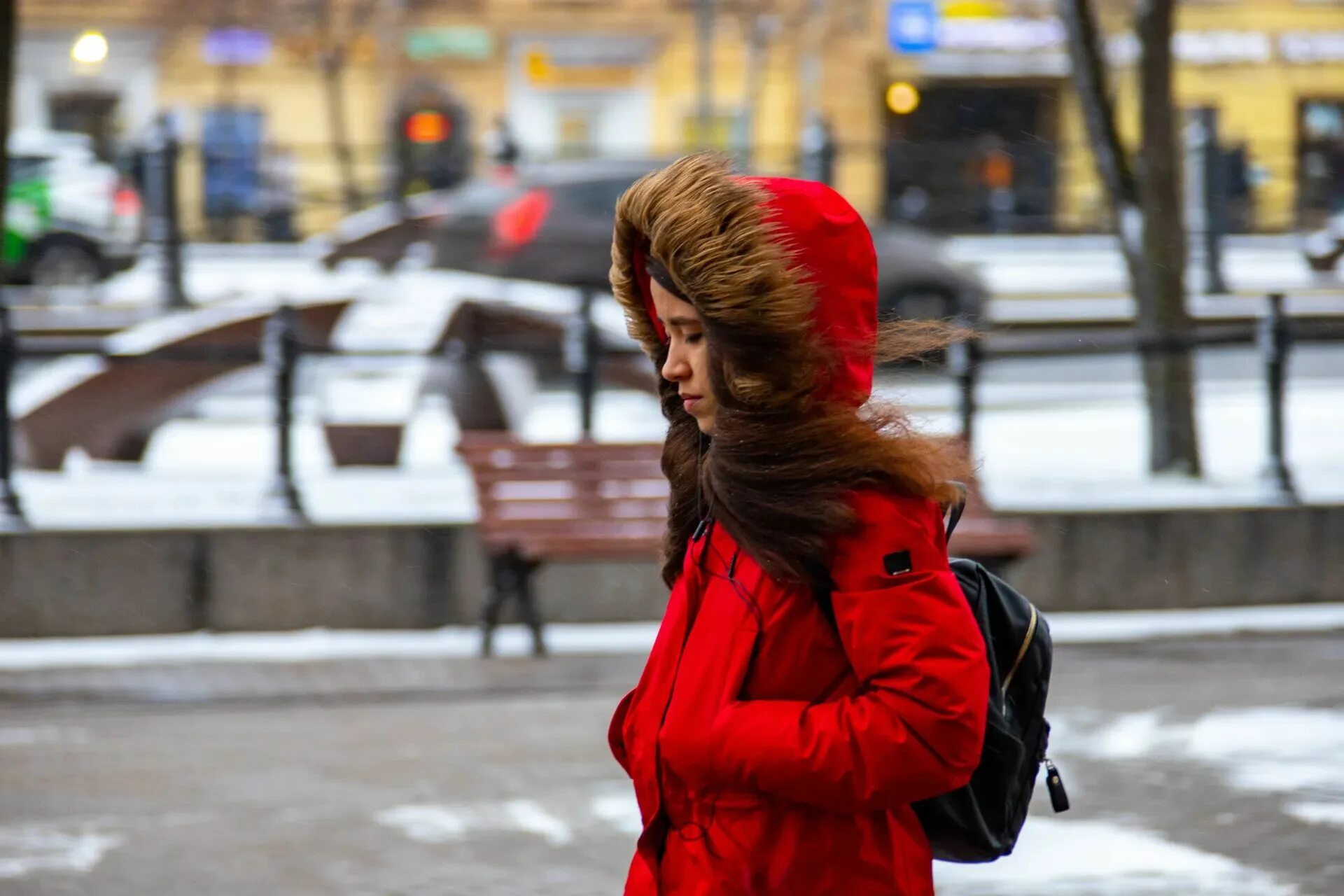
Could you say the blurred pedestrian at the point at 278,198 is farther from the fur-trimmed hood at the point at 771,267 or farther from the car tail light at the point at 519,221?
the fur-trimmed hood at the point at 771,267

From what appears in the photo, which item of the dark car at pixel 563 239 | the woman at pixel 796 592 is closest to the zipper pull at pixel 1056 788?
the woman at pixel 796 592

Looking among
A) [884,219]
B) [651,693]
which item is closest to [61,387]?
[651,693]

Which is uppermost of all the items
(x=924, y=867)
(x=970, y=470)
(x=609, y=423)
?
(x=970, y=470)

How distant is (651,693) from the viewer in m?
2.29

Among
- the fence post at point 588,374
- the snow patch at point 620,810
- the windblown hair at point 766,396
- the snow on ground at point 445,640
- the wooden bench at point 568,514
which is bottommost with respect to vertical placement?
the snow on ground at point 445,640

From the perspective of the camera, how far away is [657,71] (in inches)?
1603

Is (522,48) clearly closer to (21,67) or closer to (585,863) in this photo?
(21,67)

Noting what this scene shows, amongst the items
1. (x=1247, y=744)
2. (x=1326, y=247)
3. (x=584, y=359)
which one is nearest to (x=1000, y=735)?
(x=1247, y=744)

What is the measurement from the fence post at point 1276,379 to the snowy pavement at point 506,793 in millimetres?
1470

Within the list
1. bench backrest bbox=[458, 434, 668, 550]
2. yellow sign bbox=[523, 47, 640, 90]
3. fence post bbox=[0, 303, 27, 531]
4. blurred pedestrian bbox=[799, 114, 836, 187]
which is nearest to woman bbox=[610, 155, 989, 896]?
bench backrest bbox=[458, 434, 668, 550]

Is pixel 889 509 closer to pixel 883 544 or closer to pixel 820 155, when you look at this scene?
pixel 883 544

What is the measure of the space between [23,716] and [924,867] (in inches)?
199

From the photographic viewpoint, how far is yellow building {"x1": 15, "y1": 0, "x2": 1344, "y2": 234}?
37656 mm

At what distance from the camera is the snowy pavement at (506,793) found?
493 centimetres
